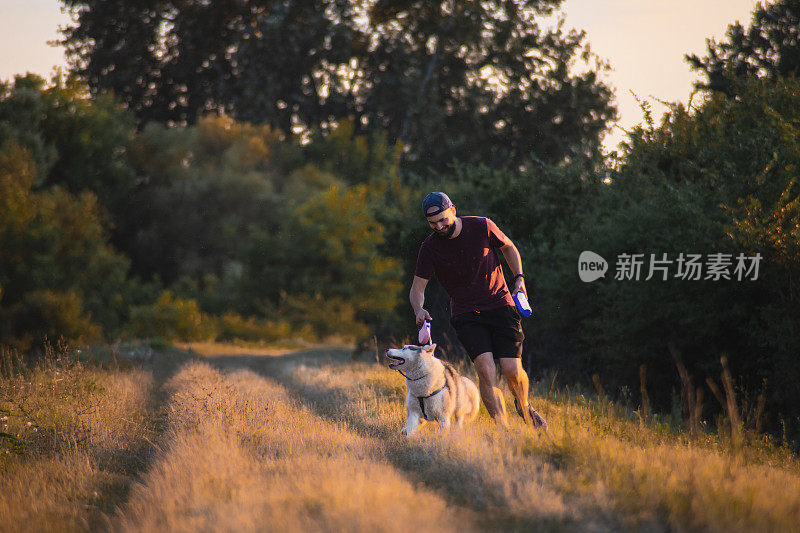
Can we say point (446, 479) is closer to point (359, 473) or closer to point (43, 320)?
point (359, 473)

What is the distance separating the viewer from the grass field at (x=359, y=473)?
4.64 m

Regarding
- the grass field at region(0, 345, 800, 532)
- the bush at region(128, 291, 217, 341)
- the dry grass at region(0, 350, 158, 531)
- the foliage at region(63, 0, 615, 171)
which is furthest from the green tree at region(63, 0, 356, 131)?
the grass field at region(0, 345, 800, 532)

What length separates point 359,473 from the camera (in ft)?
17.9

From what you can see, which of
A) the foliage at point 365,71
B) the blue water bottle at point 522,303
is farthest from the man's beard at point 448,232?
the foliage at point 365,71

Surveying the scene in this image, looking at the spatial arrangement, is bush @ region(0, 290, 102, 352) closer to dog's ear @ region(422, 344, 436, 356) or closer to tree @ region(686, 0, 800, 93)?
dog's ear @ region(422, 344, 436, 356)

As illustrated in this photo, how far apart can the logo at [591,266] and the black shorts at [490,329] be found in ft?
27.4

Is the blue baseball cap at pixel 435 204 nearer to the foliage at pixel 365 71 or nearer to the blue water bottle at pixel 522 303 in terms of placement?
the blue water bottle at pixel 522 303

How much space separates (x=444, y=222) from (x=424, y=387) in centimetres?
161

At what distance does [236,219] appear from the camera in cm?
3819

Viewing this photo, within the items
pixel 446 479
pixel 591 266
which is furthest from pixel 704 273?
pixel 446 479

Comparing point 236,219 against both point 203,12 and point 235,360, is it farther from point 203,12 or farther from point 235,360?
point 235,360

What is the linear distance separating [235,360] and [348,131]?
80.1ft

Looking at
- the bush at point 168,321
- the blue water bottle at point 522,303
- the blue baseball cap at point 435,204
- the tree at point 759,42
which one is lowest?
the bush at point 168,321

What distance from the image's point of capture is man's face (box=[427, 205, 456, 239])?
23.3ft
